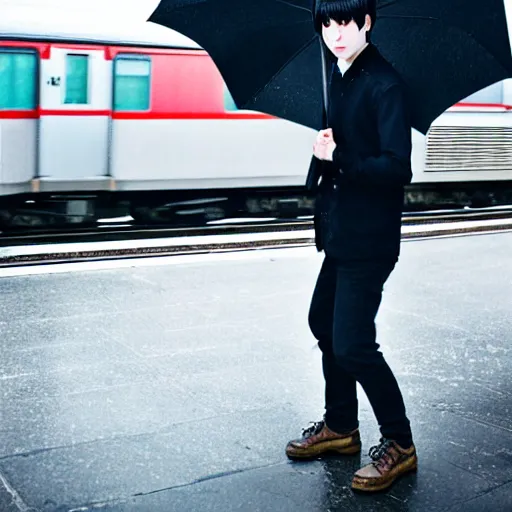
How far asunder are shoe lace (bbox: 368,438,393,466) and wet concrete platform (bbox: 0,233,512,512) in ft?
0.41

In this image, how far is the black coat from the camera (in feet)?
12.2

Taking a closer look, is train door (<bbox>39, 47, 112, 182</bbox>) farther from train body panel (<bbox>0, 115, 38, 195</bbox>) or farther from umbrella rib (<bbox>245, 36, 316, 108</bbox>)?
umbrella rib (<bbox>245, 36, 316, 108</bbox>)

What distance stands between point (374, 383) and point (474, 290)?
14.4 ft

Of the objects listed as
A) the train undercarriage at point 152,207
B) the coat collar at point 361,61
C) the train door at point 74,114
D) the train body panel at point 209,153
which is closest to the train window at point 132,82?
the train door at point 74,114

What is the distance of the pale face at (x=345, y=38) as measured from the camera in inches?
150

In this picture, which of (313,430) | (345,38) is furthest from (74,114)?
(345,38)

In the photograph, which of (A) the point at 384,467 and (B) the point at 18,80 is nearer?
(A) the point at 384,467

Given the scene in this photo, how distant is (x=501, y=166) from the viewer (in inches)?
661

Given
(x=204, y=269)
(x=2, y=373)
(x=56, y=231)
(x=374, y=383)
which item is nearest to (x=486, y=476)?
(x=374, y=383)

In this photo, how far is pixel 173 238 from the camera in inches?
422

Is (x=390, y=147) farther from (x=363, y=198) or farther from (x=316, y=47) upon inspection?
(x=316, y=47)

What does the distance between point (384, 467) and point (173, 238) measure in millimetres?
6893

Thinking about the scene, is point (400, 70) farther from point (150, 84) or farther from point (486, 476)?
point (150, 84)

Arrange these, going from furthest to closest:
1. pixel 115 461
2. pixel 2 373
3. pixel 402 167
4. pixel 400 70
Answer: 1. pixel 2 373
2. pixel 115 461
3. pixel 400 70
4. pixel 402 167
